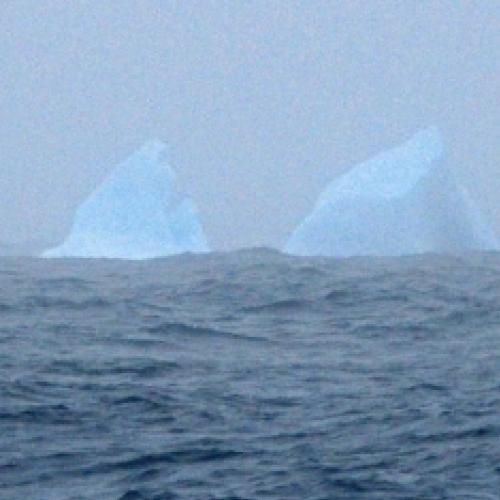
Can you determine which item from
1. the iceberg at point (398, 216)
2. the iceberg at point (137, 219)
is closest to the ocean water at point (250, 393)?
the iceberg at point (398, 216)

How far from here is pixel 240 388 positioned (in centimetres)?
778

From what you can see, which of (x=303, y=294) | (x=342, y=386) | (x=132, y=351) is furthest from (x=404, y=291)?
(x=342, y=386)

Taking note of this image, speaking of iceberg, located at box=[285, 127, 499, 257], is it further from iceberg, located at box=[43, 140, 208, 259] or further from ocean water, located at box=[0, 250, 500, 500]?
ocean water, located at box=[0, 250, 500, 500]

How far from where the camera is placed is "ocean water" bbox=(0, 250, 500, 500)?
5926 millimetres

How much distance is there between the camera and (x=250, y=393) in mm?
7641

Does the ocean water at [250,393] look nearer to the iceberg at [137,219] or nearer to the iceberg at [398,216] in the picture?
the iceberg at [398,216]

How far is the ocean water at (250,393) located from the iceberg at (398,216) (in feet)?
12.7

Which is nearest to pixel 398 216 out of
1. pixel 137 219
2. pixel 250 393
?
pixel 137 219

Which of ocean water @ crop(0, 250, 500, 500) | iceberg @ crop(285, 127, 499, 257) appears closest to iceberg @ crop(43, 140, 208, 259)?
iceberg @ crop(285, 127, 499, 257)

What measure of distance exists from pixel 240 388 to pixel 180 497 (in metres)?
2.13

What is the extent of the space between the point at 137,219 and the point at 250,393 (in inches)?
435

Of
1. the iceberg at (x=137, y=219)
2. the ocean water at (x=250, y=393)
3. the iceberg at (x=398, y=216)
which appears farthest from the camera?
the iceberg at (x=137, y=219)

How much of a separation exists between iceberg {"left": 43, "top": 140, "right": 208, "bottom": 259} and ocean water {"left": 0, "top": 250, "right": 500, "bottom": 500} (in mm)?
4594

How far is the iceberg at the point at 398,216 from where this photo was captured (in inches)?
690
